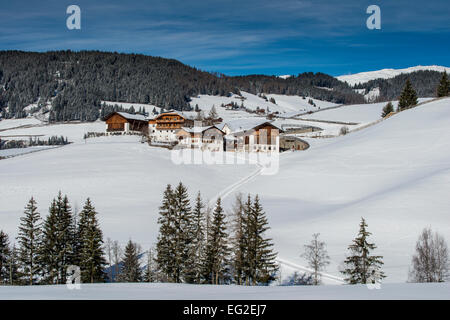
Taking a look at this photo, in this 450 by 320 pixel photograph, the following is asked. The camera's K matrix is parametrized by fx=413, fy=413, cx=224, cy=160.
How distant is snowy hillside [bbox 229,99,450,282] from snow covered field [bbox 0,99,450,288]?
0.11 metres

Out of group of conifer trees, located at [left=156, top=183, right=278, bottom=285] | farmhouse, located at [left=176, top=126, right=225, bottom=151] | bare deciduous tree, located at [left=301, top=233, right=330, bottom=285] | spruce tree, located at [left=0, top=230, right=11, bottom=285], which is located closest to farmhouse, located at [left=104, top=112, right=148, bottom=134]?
farmhouse, located at [left=176, top=126, right=225, bottom=151]

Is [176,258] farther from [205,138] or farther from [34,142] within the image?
[34,142]

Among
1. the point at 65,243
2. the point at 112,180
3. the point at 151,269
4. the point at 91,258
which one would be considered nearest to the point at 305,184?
the point at 112,180

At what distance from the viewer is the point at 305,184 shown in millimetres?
51875

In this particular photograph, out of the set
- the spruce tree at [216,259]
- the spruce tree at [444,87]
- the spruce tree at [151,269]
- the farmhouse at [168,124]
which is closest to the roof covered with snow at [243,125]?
the farmhouse at [168,124]

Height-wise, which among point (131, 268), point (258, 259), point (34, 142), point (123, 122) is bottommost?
point (131, 268)

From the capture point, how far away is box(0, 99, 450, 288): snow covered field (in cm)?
3328

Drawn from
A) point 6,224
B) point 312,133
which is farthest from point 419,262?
point 312,133

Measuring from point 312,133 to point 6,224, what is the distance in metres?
77.0

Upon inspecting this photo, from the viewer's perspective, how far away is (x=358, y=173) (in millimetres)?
53750

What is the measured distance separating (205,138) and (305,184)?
3288 centimetres

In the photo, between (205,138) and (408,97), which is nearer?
(205,138)

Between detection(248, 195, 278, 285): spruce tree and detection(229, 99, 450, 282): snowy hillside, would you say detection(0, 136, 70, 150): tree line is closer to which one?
detection(229, 99, 450, 282): snowy hillside

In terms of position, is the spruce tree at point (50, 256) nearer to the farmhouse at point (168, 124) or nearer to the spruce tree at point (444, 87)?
the farmhouse at point (168, 124)
